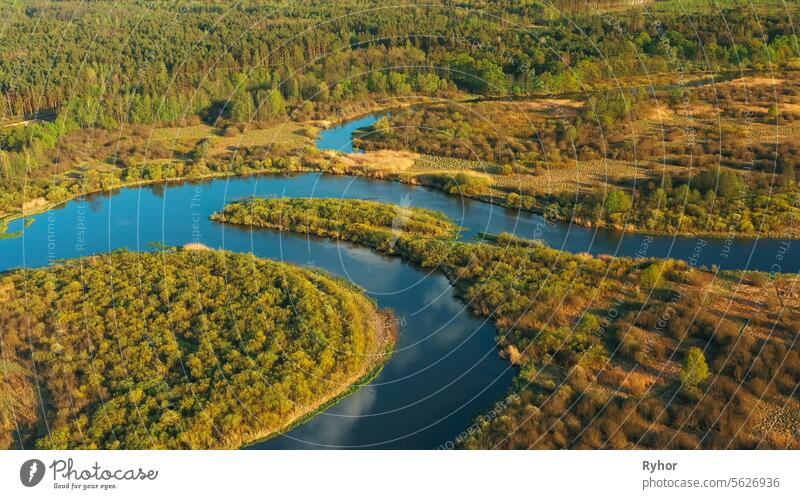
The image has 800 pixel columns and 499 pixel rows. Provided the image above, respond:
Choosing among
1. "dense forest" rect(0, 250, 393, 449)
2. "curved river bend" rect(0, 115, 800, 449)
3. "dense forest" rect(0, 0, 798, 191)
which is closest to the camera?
"dense forest" rect(0, 250, 393, 449)

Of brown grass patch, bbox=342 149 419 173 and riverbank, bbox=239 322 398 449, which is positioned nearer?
riverbank, bbox=239 322 398 449

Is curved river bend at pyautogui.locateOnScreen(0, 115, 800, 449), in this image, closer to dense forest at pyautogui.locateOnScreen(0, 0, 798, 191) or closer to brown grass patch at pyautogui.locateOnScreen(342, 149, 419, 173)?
brown grass patch at pyautogui.locateOnScreen(342, 149, 419, 173)

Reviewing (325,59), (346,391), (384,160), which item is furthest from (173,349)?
(325,59)

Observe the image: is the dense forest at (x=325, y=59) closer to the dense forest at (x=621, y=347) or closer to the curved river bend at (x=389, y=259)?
the curved river bend at (x=389, y=259)

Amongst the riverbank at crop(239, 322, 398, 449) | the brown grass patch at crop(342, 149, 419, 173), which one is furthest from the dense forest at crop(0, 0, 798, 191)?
the riverbank at crop(239, 322, 398, 449)

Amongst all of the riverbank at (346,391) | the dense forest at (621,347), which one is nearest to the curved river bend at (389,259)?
the riverbank at (346,391)
